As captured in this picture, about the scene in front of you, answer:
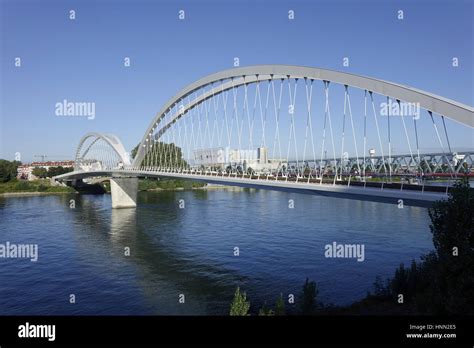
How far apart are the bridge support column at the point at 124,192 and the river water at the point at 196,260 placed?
35.8 feet

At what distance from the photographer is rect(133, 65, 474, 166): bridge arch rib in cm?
1152

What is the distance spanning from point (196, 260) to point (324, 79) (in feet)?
35.8

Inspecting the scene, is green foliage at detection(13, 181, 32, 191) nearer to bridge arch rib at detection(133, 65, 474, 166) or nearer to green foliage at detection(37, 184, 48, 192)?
green foliage at detection(37, 184, 48, 192)

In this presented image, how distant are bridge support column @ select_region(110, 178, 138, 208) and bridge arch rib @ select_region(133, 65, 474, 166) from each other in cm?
1144

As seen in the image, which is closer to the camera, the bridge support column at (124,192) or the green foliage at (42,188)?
the bridge support column at (124,192)

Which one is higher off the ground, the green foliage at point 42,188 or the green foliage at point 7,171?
the green foliage at point 7,171

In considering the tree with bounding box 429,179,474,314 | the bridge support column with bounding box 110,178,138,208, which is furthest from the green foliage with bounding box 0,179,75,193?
the tree with bounding box 429,179,474,314

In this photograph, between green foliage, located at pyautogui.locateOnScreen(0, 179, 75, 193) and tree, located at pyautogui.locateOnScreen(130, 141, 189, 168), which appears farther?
green foliage, located at pyautogui.locateOnScreen(0, 179, 75, 193)

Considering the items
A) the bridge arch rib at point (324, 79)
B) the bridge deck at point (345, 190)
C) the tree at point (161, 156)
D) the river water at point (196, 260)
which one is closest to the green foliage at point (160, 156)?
the tree at point (161, 156)

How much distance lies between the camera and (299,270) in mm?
16578

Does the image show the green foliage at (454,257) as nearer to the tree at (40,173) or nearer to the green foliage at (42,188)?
the green foliage at (42,188)

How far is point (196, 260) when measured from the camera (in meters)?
19.8

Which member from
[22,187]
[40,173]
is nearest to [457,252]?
[22,187]

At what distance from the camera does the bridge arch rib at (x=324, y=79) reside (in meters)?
11.5
